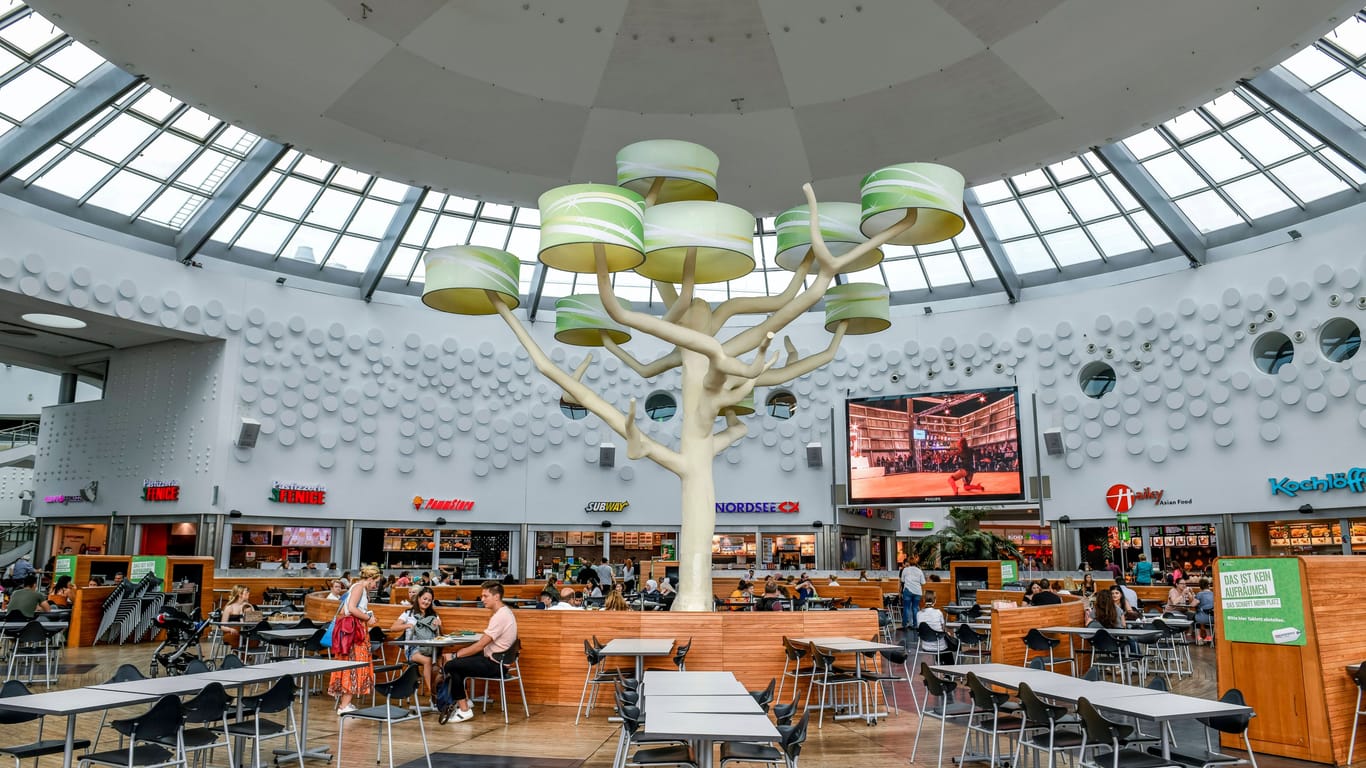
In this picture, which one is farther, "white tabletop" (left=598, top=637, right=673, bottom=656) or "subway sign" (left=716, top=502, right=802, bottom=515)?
"subway sign" (left=716, top=502, right=802, bottom=515)

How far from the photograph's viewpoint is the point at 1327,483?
16.6m

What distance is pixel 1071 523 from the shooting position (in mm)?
20250

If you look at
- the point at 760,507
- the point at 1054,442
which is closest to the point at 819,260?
the point at 1054,442

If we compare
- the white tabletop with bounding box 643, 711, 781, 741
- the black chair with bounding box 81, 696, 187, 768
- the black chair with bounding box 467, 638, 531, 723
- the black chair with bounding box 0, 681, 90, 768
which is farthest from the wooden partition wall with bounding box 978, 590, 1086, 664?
the black chair with bounding box 0, 681, 90, 768

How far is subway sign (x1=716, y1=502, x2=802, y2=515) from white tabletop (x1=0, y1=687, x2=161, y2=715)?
718 inches

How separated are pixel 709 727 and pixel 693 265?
529cm

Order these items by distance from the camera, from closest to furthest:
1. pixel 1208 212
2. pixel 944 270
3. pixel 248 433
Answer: pixel 1208 212
pixel 248 433
pixel 944 270

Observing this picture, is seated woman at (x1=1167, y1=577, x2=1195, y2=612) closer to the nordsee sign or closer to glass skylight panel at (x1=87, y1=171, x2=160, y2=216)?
the nordsee sign

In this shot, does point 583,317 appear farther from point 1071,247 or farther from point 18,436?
point 18,436

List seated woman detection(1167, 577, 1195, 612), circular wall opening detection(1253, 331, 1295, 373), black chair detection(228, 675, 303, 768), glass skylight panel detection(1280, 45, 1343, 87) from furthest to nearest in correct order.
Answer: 1. circular wall opening detection(1253, 331, 1295, 373)
2. seated woman detection(1167, 577, 1195, 612)
3. glass skylight panel detection(1280, 45, 1343, 87)
4. black chair detection(228, 675, 303, 768)

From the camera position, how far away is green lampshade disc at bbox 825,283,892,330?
10.4 meters

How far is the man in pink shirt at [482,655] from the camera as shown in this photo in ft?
27.8

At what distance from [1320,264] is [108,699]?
20.0 m

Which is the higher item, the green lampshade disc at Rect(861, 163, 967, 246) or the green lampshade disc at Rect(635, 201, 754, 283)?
the green lampshade disc at Rect(861, 163, 967, 246)
